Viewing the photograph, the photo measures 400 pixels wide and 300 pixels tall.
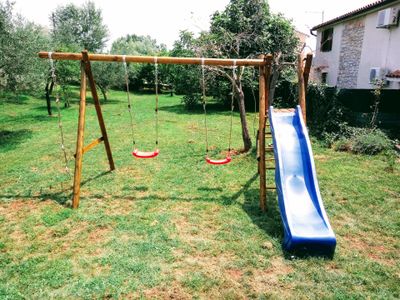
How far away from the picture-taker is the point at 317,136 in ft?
39.7

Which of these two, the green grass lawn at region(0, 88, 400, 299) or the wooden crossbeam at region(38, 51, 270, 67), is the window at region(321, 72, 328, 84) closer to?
the green grass lawn at region(0, 88, 400, 299)

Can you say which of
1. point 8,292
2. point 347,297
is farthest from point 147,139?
point 347,297

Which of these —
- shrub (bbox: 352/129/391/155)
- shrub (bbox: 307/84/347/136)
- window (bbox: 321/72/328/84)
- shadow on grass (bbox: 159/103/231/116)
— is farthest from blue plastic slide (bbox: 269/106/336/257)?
window (bbox: 321/72/328/84)

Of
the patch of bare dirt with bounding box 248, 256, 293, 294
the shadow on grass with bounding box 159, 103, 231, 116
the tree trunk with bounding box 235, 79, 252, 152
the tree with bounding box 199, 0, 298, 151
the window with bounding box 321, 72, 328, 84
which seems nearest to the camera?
the patch of bare dirt with bounding box 248, 256, 293, 294

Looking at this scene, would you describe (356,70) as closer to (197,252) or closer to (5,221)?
(197,252)

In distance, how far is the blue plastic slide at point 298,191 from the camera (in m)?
4.68

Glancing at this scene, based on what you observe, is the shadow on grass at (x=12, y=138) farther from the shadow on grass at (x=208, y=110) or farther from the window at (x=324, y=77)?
the window at (x=324, y=77)

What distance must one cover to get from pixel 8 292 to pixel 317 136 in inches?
425

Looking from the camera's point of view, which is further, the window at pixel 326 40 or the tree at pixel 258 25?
the window at pixel 326 40

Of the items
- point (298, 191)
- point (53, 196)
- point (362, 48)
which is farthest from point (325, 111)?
point (53, 196)

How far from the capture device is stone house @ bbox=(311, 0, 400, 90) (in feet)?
45.0

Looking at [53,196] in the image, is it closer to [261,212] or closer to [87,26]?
[261,212]

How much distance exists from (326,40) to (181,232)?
18491 millimetres

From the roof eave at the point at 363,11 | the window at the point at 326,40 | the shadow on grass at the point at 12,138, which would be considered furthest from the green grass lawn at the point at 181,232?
the window at the point at 326,40
